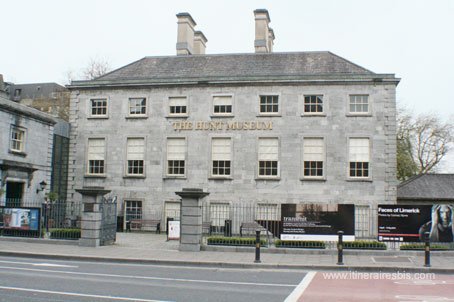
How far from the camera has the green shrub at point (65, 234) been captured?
71.7 feet

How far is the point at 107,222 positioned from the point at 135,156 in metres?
11.7

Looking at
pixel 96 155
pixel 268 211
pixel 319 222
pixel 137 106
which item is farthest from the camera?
pixel 96 155

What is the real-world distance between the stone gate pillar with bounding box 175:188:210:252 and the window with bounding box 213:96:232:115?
1303 centimetres

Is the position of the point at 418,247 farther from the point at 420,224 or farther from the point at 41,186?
the point at 41,186

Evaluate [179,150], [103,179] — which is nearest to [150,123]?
[179,150]

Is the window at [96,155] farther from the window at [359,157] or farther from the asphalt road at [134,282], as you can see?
the asphalt road at [134,282]

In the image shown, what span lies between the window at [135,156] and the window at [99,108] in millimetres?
2948

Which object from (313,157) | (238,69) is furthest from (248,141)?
(238,69)

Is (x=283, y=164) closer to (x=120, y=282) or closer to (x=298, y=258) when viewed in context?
(x=298, y=258)

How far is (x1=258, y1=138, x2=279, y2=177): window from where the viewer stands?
3138 cm

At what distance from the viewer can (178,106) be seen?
1303 inches

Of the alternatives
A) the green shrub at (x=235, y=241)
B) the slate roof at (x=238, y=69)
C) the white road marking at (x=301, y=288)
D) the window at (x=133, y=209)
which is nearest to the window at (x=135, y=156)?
the window at (x=133, y=209)

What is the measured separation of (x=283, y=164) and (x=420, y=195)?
9373mm

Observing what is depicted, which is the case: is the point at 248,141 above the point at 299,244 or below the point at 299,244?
above
